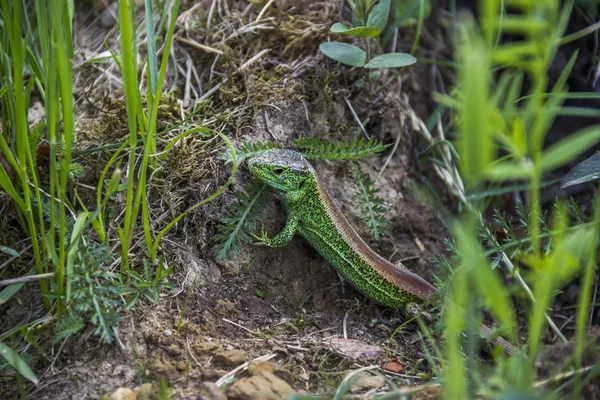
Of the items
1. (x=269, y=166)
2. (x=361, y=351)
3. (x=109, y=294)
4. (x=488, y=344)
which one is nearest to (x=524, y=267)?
(x=488, y=344)

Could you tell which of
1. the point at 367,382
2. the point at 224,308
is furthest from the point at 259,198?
the point at 367,382

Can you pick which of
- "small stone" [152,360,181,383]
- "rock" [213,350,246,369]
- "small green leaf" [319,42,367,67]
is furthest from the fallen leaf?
"small green leaf" [319,42,367,67]

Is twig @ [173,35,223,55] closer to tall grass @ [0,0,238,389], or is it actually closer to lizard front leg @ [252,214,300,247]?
tall grass @ [0,0,238,389]

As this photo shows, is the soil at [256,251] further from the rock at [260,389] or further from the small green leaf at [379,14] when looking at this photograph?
the small green leaf at [379,14]

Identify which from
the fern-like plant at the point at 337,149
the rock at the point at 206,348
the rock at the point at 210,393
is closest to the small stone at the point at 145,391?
the rock at the point at 210,393

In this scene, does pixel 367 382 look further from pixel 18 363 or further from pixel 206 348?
pixel 18 363
